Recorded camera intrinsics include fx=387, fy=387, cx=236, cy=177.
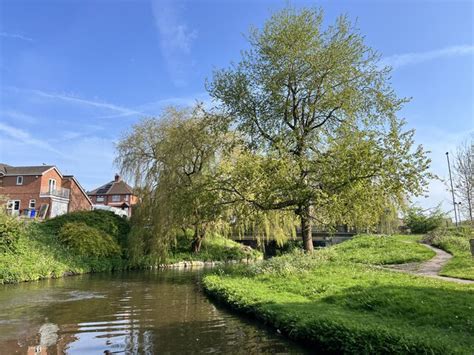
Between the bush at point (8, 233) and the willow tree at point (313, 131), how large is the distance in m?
12.6

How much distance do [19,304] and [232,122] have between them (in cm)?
1285

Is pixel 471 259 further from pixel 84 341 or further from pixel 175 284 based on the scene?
pixel 84 341

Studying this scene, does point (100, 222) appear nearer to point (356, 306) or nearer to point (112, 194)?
point (356, 306)

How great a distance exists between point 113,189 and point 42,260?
47.4 metres

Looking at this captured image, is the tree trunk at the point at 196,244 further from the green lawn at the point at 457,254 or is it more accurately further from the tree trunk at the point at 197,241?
the green lawn at the point at 457,254

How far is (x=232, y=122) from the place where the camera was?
20797mm

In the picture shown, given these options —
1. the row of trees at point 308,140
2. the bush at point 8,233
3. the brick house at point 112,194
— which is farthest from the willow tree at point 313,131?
the brick house at point 112,194

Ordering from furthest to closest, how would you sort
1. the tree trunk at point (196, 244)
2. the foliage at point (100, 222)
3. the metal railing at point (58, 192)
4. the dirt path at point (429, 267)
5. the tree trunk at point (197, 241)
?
the metal railing at point (58, 192), the tree trunk at point (196, 244), the tree trunk at point (197, 241), the foliage at point (100, 222), the dirt path at point (429, 267)

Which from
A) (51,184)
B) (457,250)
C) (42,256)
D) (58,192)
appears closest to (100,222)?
(42,256)

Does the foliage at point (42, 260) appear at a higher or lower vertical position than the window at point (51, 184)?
lower

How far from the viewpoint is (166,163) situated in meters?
27.1

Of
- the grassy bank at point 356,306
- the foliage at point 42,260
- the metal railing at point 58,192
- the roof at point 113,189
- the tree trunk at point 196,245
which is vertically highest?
the roof at point 113,189

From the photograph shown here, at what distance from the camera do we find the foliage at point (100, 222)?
28566 millimetres

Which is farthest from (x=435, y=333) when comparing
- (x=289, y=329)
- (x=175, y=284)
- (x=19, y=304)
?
(x=175, y=284)
